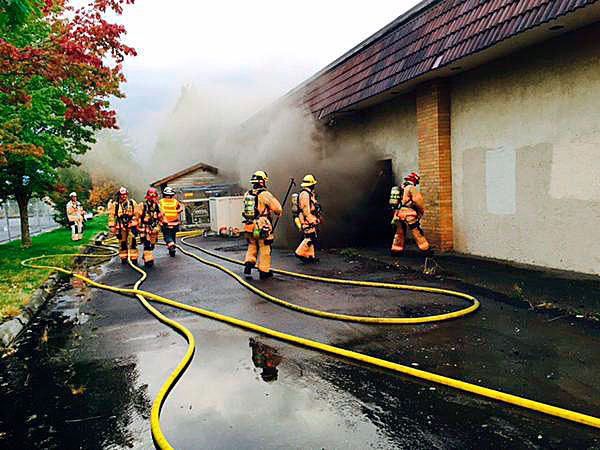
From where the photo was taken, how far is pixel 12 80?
870 centimetres

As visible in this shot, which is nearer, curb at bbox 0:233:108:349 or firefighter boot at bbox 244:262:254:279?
curb at bbox 0:233:108:349

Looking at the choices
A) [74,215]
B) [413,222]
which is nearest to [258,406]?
[413,222]

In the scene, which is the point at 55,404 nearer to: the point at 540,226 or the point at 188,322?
the point at 188,322

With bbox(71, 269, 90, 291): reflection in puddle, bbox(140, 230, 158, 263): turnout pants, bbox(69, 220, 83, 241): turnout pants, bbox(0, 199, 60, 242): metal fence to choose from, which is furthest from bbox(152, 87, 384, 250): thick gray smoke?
bbox(0, 199, 60, 242): metal fence

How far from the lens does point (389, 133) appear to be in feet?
39.7

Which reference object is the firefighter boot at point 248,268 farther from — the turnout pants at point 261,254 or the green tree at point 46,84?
the green tree at point 46,84

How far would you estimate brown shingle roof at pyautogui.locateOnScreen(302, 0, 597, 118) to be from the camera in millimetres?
6559

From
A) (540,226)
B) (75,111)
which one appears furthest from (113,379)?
(75,111)

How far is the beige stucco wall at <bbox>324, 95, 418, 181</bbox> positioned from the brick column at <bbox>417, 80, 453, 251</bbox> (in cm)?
102

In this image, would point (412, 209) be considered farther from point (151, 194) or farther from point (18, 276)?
point (18, 276)

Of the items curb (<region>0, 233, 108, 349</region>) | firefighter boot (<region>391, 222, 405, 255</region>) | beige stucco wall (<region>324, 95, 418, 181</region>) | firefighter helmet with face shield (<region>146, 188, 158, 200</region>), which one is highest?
beige stucco wall (<region>324, 95, 418, 181</region>)

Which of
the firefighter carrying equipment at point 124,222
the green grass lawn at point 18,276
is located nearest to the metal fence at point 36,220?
the green grass lawn at point 18,276

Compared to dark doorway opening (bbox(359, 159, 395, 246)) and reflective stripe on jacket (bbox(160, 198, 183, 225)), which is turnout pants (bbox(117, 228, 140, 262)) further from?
dark doorway opening (bbox(359, 159, 395, 246))

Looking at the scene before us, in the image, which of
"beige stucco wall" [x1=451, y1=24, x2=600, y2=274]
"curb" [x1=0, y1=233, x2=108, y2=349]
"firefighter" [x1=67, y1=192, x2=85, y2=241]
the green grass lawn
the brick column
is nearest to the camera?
"curb" [x1=0, y1=233, x2=108, y2=349]
